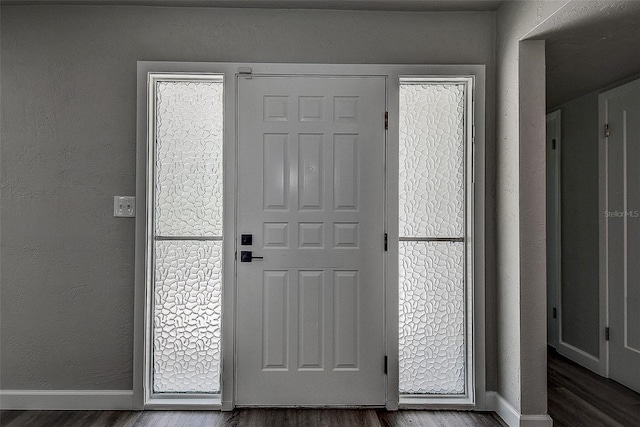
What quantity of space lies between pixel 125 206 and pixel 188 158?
471 mm

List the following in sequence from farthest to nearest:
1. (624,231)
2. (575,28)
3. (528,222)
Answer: (624,231) < (528,222) < (575,28)

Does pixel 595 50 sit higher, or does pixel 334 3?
pixel 334 3

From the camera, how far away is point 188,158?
8.41 ft

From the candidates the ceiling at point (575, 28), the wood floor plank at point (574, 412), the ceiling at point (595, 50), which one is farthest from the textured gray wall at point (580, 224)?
the wood floor plank at point (574, 412)

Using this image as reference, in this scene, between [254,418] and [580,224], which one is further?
[580,224]

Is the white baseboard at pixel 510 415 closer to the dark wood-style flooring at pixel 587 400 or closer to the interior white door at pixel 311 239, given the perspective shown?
the dark wood-style flooring at pixel 587 400

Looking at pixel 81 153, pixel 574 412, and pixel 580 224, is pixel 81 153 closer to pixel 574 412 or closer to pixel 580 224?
pixel 574 412

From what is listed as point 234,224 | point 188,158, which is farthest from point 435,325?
point 188,158

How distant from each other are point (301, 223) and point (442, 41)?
4.66 feet

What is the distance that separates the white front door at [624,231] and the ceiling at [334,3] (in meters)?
1.31

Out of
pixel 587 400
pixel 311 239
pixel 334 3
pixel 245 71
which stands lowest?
pixel 587 400

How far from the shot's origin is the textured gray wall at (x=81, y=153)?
2.52 meters

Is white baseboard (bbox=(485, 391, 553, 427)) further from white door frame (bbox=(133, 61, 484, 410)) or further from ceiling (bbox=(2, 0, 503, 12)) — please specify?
ceiling (bbox=(2, 0, 503, 12))

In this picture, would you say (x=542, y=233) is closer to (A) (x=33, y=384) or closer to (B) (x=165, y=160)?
(B) (x=165, y=160)
